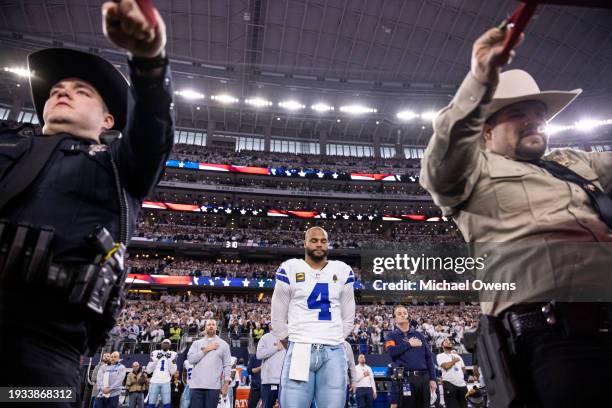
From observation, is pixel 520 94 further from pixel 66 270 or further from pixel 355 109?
pixel 355 109

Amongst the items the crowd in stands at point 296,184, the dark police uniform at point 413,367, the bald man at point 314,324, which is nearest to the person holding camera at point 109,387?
the dark police uniform at point 413,367

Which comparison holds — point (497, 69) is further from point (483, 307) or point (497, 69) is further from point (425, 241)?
point (425, 241)

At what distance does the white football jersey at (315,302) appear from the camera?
398 centimetres

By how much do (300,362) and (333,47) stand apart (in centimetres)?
3766

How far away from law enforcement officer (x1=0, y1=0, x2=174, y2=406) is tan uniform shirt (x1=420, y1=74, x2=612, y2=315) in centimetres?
125

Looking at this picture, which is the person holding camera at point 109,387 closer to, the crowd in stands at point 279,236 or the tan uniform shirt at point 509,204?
the tan uniform shirt at point 509,204

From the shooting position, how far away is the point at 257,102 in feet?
140

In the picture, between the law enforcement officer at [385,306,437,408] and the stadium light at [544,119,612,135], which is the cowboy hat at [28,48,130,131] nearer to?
the law enforcement officer at [385,306,437,408]

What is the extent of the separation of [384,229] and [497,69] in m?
45.4

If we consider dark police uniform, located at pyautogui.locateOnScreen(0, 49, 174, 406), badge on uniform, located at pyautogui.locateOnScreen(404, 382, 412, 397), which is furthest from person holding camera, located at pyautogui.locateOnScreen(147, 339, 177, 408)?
dark police uniform, located at pyautogui.locateOnScreen(0, 49, 174, 406)

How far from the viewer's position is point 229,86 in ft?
133

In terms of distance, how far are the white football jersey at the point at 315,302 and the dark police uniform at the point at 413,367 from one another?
3.48m

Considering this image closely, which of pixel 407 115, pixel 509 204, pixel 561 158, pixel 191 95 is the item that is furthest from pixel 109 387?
pixel 407 115

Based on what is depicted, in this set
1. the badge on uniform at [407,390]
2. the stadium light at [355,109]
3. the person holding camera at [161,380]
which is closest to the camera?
the badge on uniform at [407,390]
